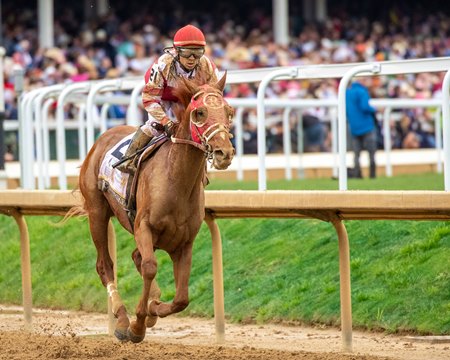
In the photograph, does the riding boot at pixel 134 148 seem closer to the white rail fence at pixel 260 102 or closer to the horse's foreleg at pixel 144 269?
the horse's foreleg at pixel 144 269

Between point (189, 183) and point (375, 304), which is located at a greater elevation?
point (189, 183)

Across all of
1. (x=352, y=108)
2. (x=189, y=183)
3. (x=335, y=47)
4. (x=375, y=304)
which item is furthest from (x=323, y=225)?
(x=335, y=47)

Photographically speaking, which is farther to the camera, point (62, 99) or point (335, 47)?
point (335, 47)

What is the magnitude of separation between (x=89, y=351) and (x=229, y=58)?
16615mm

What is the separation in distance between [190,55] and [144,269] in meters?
1.25

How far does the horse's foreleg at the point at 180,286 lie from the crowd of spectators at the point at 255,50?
9.39 meters

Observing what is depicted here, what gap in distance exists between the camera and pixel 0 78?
12367 millimetres

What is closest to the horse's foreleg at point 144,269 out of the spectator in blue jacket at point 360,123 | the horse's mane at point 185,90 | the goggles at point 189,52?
the horse's mane at point 185,90

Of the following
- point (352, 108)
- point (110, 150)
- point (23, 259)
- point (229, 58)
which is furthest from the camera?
point (229, 58)

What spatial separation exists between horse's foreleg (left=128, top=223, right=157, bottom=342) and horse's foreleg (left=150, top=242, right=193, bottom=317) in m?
0.11

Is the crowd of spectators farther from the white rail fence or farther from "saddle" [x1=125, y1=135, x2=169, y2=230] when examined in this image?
"saddle" [x1=125, y1=135, x2=169, y2=230]

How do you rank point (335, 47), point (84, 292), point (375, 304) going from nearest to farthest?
point (375, 304) → point (84, 292) → point (335, 47)

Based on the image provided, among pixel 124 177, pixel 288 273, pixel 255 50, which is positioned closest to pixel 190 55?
pixel 124 177

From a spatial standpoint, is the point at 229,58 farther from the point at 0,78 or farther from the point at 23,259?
the point at 23,259
